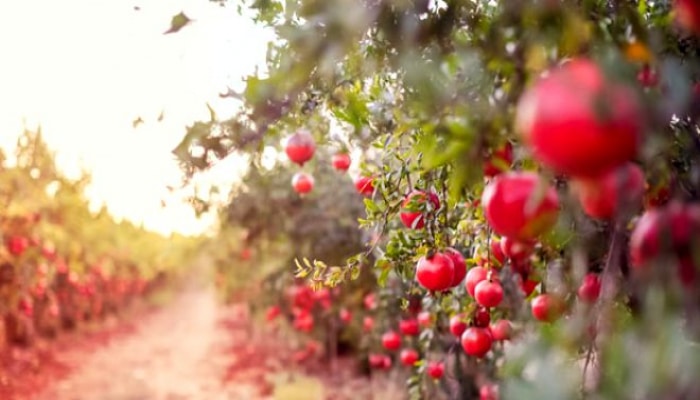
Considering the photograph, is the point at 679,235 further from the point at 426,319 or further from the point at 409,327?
the point at 409,327

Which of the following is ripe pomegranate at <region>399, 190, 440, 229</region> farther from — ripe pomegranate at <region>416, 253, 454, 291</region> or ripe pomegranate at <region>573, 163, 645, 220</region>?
ripe pomegranate at <region>573, 163, 645, 220</region>

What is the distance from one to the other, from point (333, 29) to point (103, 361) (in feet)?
34.4

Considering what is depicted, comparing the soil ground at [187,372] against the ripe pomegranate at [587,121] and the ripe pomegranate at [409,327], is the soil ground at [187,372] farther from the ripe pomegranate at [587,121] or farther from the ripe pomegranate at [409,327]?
the ripe pomegranate at [587,121]

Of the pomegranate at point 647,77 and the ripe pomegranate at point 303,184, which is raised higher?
the ripe pomegranate at point 303,184

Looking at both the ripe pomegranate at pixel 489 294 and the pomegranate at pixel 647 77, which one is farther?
the ripe pomegranate at pixel 489 294

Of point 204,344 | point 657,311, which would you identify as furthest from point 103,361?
point 657,311

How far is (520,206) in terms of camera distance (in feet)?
3.19

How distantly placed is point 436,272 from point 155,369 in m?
9.15

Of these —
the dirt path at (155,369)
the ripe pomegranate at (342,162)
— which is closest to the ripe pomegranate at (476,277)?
the ripe pomegranate at (342,162)

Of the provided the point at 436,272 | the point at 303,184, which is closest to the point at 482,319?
the point at 436,272

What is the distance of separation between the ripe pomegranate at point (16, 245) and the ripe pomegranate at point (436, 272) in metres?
7.60

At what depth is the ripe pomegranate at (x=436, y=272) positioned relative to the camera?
187 centimetres

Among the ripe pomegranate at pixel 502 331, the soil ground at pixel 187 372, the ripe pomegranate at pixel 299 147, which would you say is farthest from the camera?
the soil ground at pixel 187 372

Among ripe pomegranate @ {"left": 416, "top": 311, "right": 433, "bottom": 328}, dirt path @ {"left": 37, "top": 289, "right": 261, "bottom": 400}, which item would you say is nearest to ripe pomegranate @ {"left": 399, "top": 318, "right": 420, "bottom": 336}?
ripe pomegranate @ {"left": 416, "top": 311, "right": 433, "bottom": 328}
